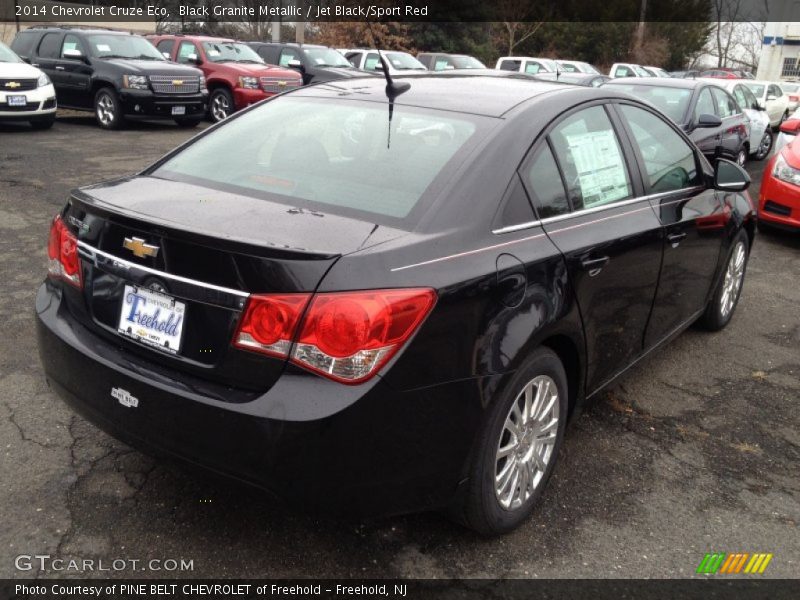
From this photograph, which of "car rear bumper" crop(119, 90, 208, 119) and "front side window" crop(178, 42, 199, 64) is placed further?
"front side window" crop(178, 42, 199, 64)

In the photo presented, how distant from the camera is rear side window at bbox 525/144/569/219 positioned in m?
2.91

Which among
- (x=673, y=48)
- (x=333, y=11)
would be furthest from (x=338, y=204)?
(x=673, y=48)

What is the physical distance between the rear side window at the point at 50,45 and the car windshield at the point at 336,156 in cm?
1295

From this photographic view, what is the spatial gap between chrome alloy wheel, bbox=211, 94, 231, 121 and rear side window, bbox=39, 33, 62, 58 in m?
2.97

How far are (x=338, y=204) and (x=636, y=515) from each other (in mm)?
1701

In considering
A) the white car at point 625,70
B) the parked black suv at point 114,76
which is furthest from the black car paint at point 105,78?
the white car at point 625,70

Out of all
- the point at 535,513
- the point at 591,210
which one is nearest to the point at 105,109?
the point at 591,210

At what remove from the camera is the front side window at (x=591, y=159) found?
316cm

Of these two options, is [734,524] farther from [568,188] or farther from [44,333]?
[44,333]

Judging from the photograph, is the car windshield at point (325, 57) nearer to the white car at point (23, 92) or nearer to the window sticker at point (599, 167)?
the white car at point (23, 92)

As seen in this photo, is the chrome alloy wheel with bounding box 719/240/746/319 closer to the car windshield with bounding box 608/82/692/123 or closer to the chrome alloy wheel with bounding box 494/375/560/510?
the chrome alloy wheel with bounding box 494/375/560/510

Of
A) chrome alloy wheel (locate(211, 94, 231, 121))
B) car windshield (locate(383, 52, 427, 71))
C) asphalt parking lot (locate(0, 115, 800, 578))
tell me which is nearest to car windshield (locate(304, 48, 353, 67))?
car windshield (locate(383, 52, 427, 71))

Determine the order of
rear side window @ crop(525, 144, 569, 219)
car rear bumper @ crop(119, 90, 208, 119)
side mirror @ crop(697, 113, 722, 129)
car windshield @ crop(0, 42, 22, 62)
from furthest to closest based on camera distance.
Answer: car rear bumper @ crop(119, 90, 208, 119) < car windshield @ crop(0, 42, 22, 62) < side mirror @ crop(697, 113, 722, 129) < rear side window @ crop(525, 144, 569, 219)

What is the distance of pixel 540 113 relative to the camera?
3080 mm
